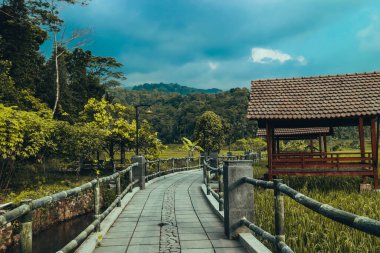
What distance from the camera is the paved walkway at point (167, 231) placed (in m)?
5.08

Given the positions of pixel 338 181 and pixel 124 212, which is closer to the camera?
pixel 124 212

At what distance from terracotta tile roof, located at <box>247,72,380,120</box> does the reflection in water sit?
31.1ft

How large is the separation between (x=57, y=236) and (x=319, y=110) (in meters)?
13.2

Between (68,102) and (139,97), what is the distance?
118 m

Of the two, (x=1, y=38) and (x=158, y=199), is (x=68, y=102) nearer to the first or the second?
(x=1, y=38)

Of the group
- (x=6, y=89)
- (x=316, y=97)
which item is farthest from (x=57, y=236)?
(x=6, y=89)

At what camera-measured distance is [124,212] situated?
8.38m

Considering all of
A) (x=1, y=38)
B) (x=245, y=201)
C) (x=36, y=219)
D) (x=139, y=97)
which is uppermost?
(x=139, y=97)

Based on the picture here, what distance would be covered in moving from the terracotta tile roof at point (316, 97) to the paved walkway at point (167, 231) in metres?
8.23

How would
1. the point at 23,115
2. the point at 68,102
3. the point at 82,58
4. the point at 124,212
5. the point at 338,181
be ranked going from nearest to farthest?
the point at 124,212, the point at 338,181, the point at 23,115, the point at 68,102, the point at 82,58

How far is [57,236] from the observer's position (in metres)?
14.2

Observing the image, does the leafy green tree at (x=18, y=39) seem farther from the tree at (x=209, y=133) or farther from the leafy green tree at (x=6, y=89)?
the tree at (x=209, y=133)

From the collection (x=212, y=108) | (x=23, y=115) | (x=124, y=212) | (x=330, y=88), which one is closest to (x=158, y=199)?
(x=124, y=212)

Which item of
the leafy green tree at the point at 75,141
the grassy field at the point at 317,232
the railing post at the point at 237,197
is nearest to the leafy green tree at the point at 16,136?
the leafy green tree at the point at 75,141
